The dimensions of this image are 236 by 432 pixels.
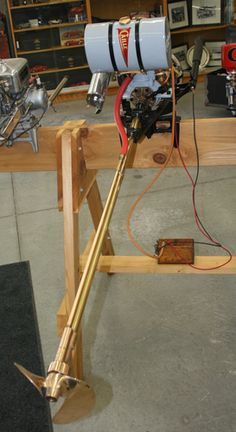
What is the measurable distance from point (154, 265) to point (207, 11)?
3.82m

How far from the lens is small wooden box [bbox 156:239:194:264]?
165 centimetres

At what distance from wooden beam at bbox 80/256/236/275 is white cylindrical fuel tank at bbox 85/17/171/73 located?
0.75m

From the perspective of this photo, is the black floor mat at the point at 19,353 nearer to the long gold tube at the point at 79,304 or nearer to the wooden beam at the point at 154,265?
the wooden beam at the point at 154,265

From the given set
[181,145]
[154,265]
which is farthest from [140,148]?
[154,265]

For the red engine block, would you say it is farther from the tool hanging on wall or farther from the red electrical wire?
the red electrical wire

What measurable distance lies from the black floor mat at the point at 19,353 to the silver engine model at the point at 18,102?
0.78 meters

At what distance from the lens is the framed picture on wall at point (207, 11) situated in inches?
180

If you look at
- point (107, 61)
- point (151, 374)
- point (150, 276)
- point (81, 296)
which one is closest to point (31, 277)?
point (150, 276)

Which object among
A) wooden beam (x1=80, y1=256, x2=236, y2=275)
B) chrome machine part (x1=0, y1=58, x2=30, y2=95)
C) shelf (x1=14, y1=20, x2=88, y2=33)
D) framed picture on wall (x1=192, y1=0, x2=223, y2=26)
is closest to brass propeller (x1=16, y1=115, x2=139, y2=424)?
chrome machine part (x1=0, y1=58, x2=30, y2=95)

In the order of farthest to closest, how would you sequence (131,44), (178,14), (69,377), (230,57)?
(178,14)
(230,57)
(131,44)
(69,377)

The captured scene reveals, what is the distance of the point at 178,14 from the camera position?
4.60 m

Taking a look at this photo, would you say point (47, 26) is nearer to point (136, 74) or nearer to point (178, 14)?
point (178, 14)

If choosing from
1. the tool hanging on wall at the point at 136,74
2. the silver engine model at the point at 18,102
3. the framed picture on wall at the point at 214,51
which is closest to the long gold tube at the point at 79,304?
the tool hanging on wall at the point at 136,74

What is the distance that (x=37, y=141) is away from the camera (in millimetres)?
1311
